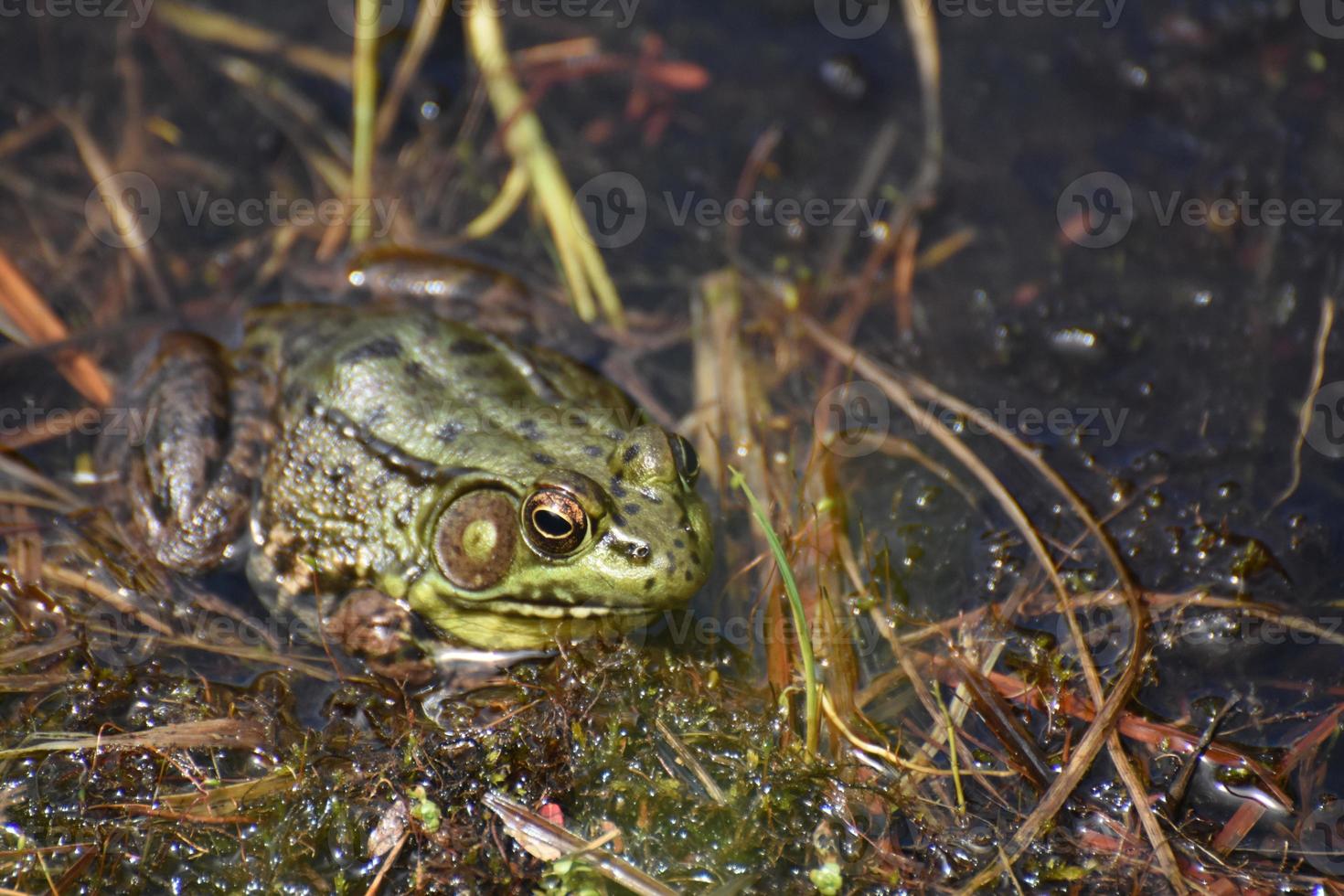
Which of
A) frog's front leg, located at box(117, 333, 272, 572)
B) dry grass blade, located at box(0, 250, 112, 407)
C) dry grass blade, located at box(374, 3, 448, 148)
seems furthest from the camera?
dry grass blade, located at box(374, 3, 448, 148)

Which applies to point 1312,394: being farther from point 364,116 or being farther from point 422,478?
point 364,116

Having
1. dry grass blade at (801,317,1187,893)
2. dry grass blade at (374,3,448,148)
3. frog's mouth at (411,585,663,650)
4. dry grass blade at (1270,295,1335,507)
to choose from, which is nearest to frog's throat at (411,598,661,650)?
frog's mouth at (411,585,663,650)

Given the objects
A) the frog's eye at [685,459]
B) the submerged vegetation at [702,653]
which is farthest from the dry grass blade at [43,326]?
the frog's eye at [685,459]

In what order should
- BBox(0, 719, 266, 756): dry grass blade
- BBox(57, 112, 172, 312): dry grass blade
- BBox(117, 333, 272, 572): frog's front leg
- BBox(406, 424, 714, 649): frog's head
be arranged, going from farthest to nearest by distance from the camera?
BBox(57, 112, 172, 312): dry grass blade, BBox(117, 333, 272, 572): frog's front leg, BBox(406, 424, 714, 649): frog's head, BBox(0, 719, 266, 756): dry grass blade

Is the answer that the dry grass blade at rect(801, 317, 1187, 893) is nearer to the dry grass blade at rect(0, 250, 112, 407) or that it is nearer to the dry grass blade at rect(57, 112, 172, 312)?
the dry grass blade at rect(57, 112, 172, 312)

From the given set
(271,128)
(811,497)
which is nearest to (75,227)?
(271,128)

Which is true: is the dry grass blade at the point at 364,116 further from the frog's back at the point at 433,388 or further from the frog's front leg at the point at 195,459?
the frog's front leg at the point at 195,459

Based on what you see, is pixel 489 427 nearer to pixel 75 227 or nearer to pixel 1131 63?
pixel 75 227

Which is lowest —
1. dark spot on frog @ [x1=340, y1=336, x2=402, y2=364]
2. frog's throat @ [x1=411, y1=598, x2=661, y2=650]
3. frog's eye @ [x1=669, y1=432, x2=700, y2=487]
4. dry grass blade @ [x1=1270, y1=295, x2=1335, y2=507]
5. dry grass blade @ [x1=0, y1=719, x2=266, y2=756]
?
dry grass blade @ [x1=0, y1=719, x2=266, y2=756]
